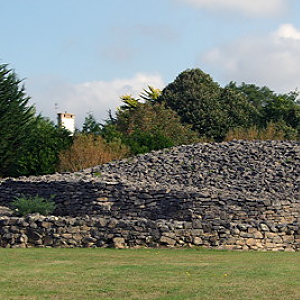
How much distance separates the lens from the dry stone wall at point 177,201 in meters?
17.6

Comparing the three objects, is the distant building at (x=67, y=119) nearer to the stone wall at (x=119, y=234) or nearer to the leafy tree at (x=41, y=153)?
the leafy tree at (x=41, y=153)

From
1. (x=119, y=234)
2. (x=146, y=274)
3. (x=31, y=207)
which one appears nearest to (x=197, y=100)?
(x=31, y=207)

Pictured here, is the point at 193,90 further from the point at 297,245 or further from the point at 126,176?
the point at 297,245

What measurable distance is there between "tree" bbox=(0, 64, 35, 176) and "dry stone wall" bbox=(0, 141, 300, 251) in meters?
5.80

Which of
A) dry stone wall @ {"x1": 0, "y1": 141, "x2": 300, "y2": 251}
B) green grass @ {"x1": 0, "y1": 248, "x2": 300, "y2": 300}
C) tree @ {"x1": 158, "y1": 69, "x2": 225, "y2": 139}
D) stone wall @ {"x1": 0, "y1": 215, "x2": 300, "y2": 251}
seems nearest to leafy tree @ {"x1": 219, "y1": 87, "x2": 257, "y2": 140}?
tree @ {"x1": 158, "y1": 69, "x2": 225, "y2": 139}

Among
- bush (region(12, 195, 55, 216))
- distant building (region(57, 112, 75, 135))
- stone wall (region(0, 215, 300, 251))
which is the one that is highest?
distant building (region(57, 112, 75, 135))

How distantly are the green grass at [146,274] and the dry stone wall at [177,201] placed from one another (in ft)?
2.91

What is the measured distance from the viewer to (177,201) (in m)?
21.7

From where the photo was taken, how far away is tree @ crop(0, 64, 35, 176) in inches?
1270

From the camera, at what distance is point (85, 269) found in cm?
1291

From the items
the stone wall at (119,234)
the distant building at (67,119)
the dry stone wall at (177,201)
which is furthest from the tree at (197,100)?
the stone wall at (119,234)

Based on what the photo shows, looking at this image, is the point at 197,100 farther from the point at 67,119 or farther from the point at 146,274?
the point at 146,274

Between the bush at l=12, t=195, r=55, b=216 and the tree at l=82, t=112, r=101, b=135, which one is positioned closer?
the bush at l=12, t=195, r=55, b=216

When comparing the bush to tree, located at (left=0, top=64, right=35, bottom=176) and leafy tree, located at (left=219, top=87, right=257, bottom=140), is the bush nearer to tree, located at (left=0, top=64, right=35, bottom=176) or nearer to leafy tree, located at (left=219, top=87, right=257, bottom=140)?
tree, located at (left=0, top=64, right=35, bottom=176)
